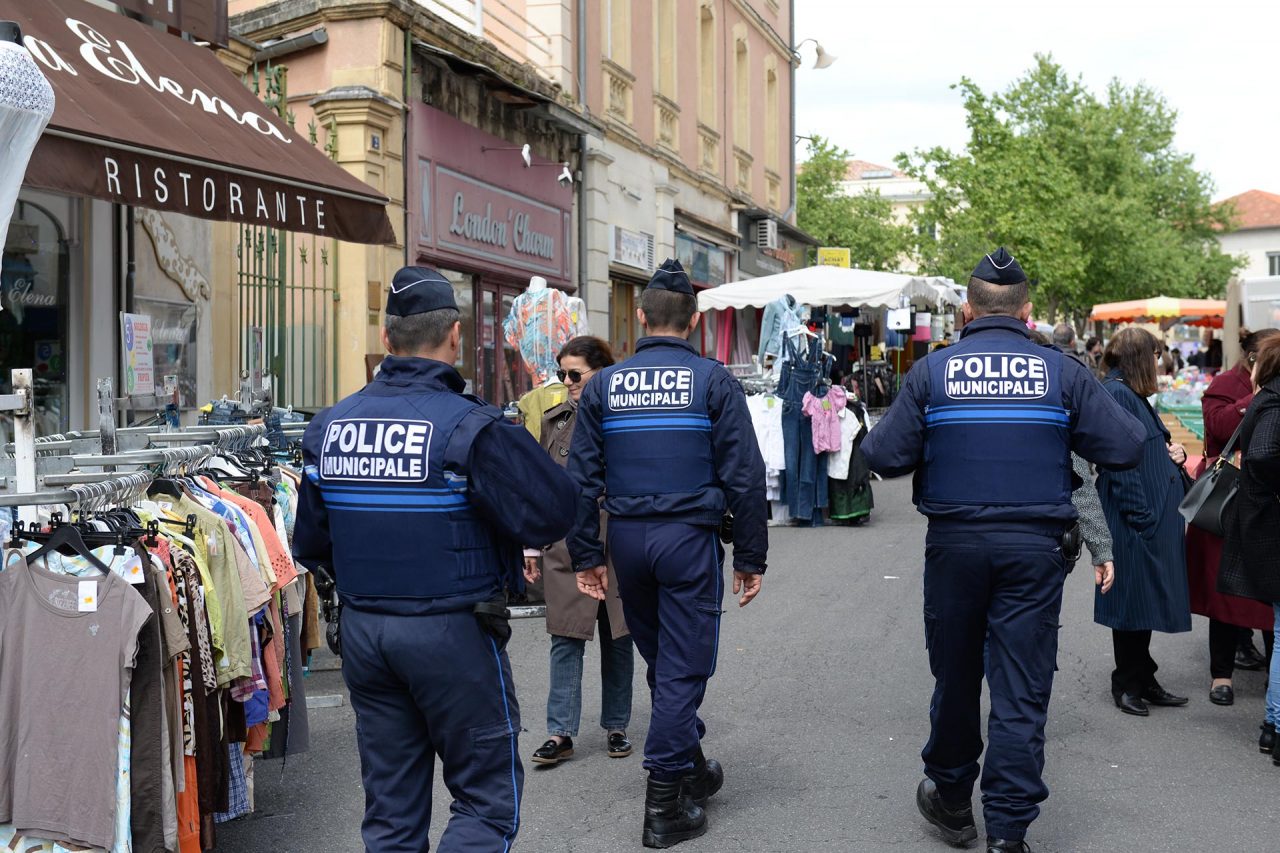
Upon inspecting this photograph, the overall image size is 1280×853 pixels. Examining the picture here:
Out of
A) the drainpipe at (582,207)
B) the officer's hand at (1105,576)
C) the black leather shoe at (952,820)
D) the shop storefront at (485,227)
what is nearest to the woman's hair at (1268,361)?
the officer's hand at (1105,576)

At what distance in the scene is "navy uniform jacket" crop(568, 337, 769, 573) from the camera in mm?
4855

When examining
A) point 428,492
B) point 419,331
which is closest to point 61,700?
point 428,492

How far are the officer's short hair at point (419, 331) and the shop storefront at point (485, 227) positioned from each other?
397 inches

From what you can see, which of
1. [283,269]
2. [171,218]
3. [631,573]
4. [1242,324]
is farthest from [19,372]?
[1242,324]

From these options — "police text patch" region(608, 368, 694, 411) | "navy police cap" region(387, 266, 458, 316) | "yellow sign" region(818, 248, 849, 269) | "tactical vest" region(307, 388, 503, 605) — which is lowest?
"tactical vest" region(307, 388, 503, 605)

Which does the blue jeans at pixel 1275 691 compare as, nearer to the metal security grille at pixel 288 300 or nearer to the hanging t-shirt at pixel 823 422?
the hanging t-shirt at pixel 823 422

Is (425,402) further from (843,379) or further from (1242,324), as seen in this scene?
(843,379)

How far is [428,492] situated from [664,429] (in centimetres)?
149

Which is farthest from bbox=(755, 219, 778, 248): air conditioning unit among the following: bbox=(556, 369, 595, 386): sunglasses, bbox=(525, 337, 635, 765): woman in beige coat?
bbox=(525, 337, 635, 765): woman in beige coat

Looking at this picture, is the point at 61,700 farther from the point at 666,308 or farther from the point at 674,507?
the point at 666,308

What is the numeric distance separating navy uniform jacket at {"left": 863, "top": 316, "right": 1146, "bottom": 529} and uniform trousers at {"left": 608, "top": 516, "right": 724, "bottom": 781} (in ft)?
2.38

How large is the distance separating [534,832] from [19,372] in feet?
7.76

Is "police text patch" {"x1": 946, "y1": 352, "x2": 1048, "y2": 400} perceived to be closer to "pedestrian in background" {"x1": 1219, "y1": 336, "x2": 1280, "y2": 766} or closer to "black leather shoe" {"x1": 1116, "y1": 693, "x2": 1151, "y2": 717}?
"pedestrian in background" {"x1": 1219, "y1": 336, "x2": 1280, "y2": 766}

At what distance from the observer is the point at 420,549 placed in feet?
11.7
